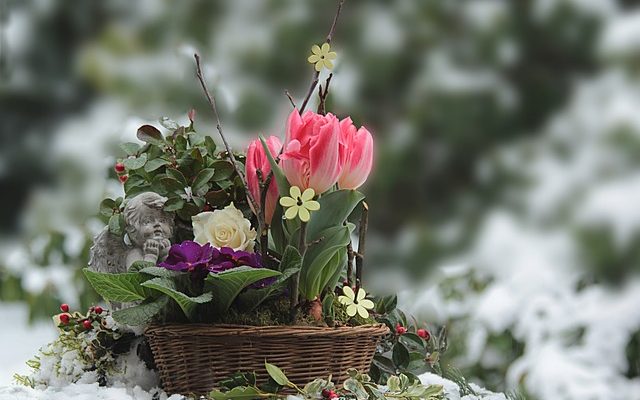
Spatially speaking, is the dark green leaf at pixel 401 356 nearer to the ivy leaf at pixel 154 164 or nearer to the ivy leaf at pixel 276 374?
the ivy leaf at pixel 276 374

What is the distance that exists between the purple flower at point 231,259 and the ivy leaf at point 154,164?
0.15 metres

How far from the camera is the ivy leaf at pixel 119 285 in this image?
72 cm

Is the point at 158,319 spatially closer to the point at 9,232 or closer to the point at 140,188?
the point at 140,188

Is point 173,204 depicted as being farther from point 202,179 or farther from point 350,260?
point 350,260

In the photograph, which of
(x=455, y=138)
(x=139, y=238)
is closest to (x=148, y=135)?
(x=139, y=238)

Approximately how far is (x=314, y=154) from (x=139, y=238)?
203mm

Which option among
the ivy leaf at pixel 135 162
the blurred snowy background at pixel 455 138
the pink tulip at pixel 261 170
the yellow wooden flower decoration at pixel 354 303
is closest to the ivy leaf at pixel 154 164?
the ivy leaf at pixel 135 162

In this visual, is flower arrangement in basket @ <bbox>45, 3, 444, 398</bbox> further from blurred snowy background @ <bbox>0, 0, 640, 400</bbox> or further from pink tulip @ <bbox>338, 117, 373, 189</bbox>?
blurred snowy background @ <bbox>0, 0, 640, 400</bbox>

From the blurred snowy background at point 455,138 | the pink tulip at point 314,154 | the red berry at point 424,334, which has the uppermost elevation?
the blurred snowy background at point 455,138

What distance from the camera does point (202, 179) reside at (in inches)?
33.5

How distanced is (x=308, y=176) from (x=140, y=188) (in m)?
0.23

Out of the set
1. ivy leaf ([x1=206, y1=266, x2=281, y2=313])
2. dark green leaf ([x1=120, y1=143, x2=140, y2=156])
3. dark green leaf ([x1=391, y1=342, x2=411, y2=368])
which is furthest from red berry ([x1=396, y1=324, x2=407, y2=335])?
dark green leaf ([x1=120, y1=143, x2=140, y2=156])

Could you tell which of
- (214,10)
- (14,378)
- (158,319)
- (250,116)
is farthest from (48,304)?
(158,319)

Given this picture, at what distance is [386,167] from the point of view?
2053mm
